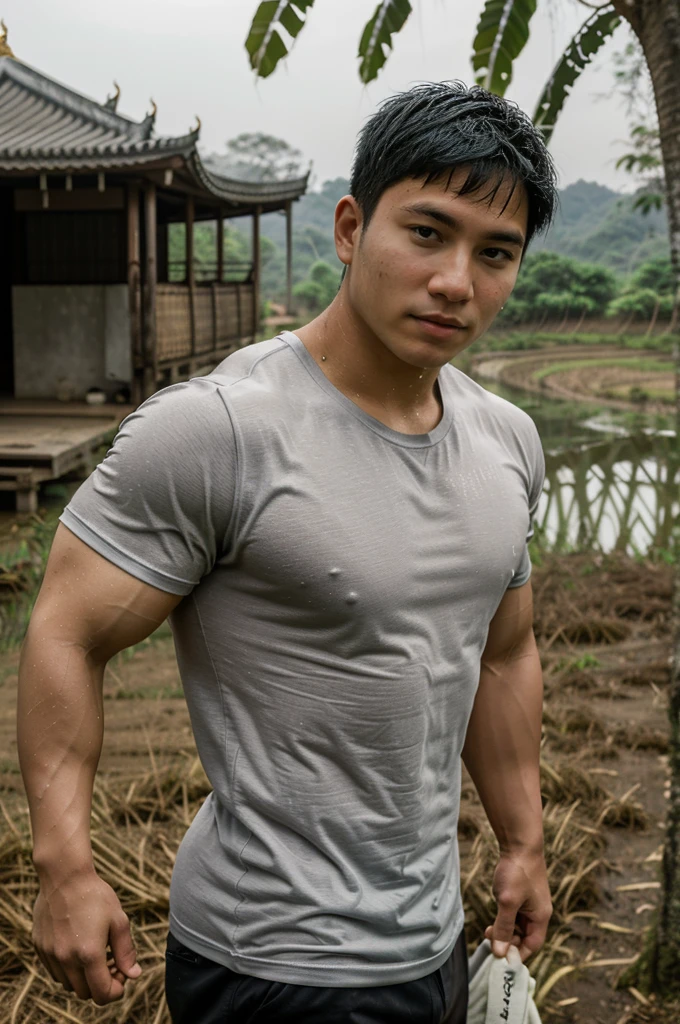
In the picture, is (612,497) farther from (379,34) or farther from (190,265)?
(379,34)

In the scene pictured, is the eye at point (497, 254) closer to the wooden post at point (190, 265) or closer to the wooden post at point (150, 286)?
the wooden post at point (150, 286)

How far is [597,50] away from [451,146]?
70.9 inches

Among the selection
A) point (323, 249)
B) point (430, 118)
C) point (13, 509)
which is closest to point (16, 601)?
point (13, 509)

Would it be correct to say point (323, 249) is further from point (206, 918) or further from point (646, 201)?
point (206, 918)

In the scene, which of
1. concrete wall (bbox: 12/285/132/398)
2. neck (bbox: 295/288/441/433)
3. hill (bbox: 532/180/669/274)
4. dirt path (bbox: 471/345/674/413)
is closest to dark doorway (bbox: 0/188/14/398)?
concrete wall (bbox: 12/285/132/398)

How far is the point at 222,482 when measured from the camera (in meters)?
1.14

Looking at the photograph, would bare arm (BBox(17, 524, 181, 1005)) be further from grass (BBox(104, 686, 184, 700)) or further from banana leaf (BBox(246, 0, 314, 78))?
grass (BBox(104, 686, 184, 700))

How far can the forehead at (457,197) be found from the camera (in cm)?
121

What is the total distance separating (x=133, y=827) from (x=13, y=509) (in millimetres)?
5685

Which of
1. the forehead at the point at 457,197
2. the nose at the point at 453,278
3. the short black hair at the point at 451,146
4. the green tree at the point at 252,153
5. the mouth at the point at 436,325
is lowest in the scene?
the green tree at the point at 252,153

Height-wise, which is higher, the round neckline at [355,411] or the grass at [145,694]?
the round neckline at [355,411]

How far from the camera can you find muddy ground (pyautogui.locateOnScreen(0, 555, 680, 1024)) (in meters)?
2.41

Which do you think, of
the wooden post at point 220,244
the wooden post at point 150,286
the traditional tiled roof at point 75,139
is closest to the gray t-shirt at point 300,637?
the traditional tiled roof at point 75,139

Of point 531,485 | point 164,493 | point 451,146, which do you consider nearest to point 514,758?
point 531,485
